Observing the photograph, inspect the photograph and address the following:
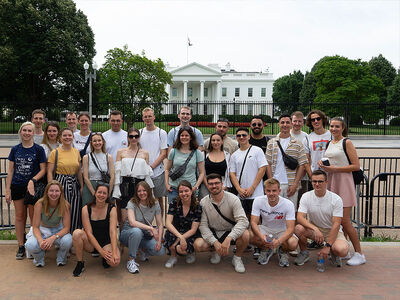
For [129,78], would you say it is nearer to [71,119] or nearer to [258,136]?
[71,119]

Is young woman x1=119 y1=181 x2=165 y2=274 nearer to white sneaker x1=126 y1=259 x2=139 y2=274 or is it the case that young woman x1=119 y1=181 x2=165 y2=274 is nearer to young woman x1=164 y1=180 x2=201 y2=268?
white sneaker x1=126 y1=259 x2=139 y2=274

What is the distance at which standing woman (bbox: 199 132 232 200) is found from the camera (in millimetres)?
4957

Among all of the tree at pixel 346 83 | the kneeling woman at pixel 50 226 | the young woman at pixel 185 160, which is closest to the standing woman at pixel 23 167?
the kneeling woman at pixel 50 226

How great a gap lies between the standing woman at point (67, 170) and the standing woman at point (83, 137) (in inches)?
16.3

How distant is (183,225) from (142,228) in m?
0.55

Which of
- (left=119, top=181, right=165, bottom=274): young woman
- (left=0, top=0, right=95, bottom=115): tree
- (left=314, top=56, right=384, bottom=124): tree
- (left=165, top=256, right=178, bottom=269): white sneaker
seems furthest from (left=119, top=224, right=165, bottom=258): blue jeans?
(left=314, top=56, right=384, bottom=124): tree

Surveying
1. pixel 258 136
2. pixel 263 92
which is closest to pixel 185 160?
pixel 258 136

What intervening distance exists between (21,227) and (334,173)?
454 centimetres

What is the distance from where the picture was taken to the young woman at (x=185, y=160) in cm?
495

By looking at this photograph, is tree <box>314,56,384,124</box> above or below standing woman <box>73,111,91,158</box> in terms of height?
above

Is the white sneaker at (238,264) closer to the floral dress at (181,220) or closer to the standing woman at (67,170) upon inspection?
the floral dress at (181,220)

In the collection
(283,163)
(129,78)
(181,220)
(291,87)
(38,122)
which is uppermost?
(291,87)

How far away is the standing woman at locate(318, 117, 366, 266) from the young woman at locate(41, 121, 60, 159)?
12.8 feet

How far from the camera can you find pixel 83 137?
5.38 metres
